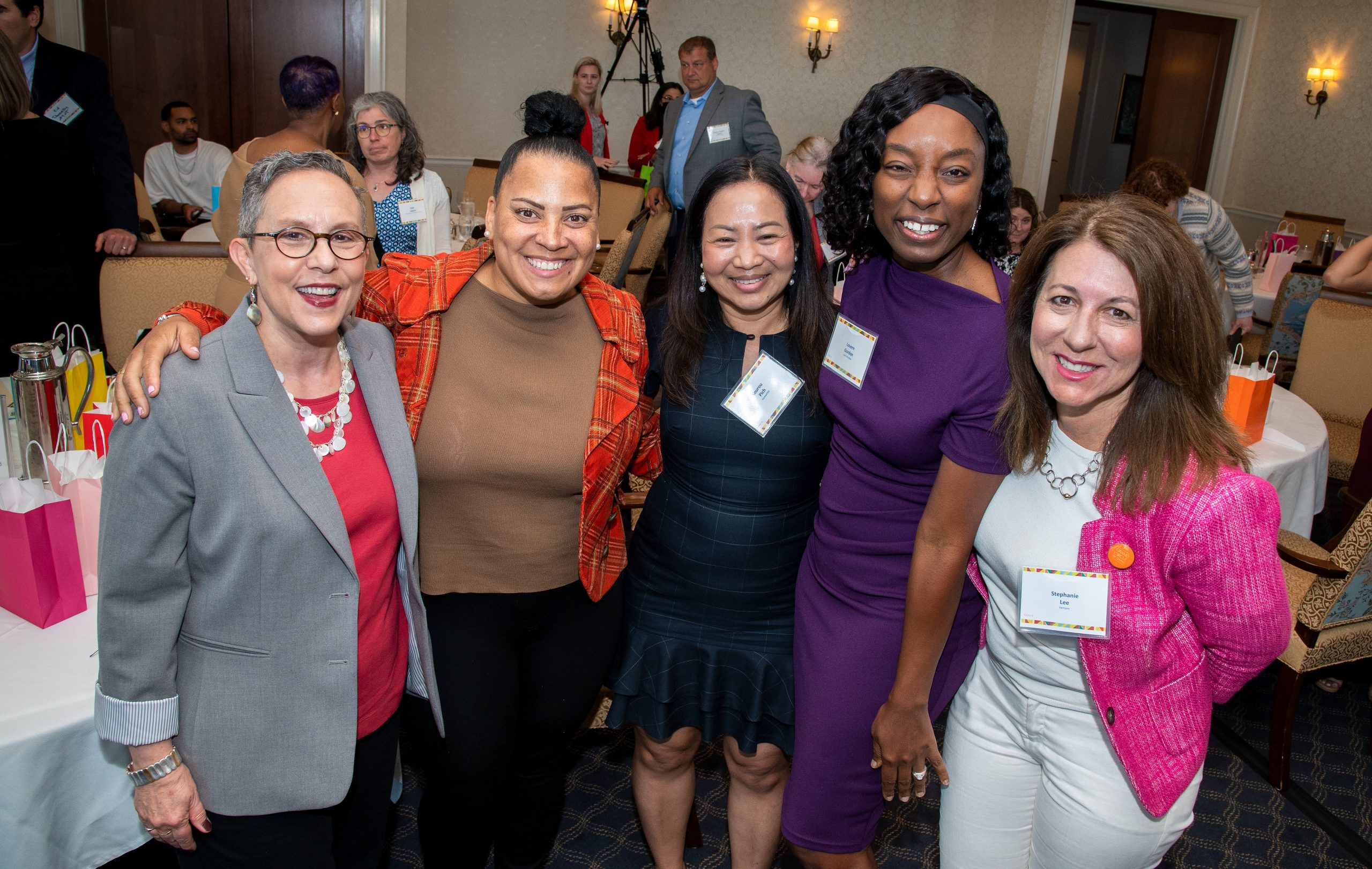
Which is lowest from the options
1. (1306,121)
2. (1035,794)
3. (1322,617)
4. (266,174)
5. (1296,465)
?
(1322,617)

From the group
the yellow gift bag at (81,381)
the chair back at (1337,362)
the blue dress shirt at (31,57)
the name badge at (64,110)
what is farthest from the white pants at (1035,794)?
the blue dress shirt at (31,57)

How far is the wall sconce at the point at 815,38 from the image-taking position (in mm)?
9203

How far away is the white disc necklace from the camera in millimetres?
1299

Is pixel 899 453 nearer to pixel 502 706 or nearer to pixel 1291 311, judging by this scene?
pixel 502 706

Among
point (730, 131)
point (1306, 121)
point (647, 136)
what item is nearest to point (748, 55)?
point (647, 136)

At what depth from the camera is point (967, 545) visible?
4.66 feet

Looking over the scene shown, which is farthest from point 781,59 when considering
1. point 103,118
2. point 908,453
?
point 908,453

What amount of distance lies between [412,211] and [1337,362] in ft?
13.3

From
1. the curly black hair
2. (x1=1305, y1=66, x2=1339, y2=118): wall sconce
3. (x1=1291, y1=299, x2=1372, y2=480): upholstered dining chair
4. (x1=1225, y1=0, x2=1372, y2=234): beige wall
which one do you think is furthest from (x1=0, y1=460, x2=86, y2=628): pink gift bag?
(x1=1305, y1=66, x2=1339, y2=118): wall sconce

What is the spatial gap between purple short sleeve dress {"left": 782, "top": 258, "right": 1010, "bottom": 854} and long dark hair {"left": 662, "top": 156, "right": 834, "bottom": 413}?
0.08 m

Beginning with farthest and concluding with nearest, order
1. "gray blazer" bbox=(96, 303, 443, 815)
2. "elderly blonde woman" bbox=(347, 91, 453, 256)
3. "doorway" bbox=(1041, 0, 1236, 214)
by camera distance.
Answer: "doorway" bbox=(1041, 0, 1236, 214)
"elderly blonde woman" bbox=(347, 91, 453, 256)
"gray blazer" bbox=(96, 303, 443, 815)

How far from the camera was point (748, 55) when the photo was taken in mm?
9172

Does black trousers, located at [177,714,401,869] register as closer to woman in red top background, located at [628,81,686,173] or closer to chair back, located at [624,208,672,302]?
chair back, located at [624,208,672,302]

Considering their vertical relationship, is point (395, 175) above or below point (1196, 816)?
above
